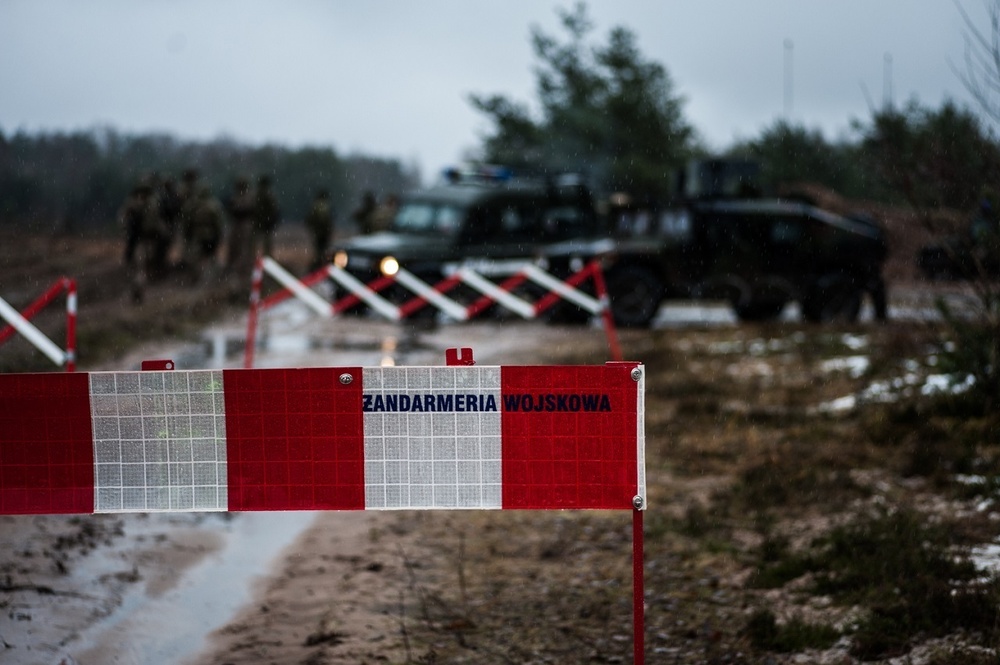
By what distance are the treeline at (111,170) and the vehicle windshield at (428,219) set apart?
5.38 metres

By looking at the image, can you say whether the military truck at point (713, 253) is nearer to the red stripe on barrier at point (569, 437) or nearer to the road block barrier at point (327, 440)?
the road block barrier at point (327, 440)

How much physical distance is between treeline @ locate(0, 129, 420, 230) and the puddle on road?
9564mm

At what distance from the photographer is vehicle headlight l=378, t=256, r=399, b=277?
14806 mm

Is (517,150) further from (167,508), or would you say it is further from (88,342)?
(167,508)

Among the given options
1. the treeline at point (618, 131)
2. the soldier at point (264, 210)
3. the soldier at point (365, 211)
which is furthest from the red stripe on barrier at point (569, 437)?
the treeline at point (618, 131)

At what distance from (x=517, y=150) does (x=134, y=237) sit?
64.5 ft

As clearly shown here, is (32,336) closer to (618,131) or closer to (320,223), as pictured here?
(320,223)

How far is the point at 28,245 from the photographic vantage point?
81.1 ft

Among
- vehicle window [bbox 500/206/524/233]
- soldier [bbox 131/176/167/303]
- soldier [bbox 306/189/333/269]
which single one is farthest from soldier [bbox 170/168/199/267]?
vehicle window [bbox 500/206/524/233]

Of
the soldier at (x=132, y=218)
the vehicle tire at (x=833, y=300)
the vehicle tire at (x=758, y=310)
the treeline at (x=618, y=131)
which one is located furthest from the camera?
the treeline at (x=618, y=131)

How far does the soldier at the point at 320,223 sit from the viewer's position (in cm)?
2238

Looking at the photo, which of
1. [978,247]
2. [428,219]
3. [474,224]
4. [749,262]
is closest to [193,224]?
[428,219]

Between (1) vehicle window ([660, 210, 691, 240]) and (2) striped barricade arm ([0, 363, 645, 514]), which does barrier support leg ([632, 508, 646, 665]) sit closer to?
(2) striped barricade arm ([0, 363, 645, 514])

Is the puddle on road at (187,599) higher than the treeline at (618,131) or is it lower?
lower
